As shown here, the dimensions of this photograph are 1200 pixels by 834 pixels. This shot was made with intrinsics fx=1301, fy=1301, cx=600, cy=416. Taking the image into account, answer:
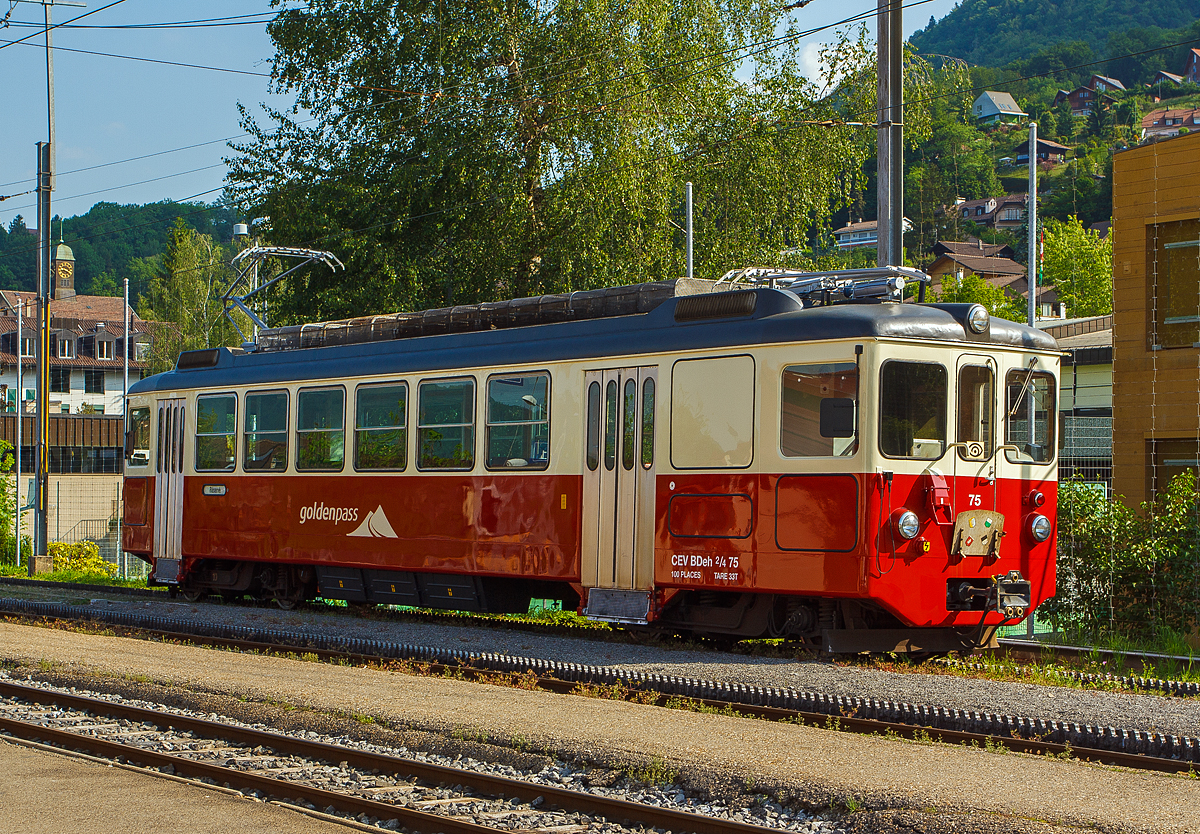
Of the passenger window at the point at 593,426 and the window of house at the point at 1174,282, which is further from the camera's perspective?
the window of house at the point at 1174,282

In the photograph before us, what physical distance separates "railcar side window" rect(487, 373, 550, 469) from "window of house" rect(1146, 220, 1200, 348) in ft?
29.0

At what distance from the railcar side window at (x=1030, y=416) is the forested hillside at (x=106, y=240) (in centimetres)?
10221

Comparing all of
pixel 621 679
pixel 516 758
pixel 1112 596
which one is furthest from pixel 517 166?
pixel 516 758

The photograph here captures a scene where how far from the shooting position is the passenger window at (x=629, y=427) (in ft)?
41.2

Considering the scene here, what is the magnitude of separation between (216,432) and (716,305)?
333 inches

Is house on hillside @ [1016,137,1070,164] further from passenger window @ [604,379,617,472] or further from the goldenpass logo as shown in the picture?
passenger window @ [604,379,617,472]

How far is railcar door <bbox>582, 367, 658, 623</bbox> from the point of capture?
12.4 m

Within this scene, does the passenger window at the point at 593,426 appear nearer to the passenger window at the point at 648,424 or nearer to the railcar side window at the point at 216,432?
the passenger window at the point at 648,424

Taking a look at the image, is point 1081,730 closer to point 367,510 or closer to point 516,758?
point 516,758

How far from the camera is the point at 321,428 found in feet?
52.6

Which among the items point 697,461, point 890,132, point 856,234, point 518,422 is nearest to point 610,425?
point 697,461

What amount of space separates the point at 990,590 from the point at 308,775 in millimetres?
6375

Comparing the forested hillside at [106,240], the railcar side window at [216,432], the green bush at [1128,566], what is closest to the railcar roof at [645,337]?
the railcar side window at [216,432]

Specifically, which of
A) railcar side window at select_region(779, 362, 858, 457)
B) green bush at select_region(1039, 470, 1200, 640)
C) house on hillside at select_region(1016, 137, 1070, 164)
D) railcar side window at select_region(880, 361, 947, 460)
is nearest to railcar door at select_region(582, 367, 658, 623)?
railcar side window at select_region(779, 362, 858, 457)
